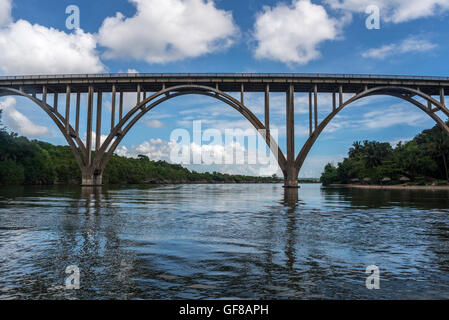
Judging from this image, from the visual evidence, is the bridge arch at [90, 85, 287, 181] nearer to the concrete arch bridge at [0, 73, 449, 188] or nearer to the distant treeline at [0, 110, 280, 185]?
the concrete arch bridge at [0, 73, 449, 188]

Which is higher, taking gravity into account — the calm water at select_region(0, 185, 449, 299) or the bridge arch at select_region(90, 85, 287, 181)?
the bridge arch at select_region(90, 85, 287, 181)

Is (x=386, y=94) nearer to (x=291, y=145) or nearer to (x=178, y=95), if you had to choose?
(x=291, y=145)

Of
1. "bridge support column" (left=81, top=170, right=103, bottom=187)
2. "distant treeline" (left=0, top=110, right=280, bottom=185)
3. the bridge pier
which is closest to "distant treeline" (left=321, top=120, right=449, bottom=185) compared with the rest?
the bridge pier

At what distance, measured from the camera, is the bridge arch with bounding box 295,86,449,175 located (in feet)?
150

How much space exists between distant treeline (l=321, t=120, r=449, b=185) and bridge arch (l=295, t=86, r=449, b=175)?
19.8 meters

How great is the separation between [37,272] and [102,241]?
8.47 feet

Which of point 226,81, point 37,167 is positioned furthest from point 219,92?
point 37,167

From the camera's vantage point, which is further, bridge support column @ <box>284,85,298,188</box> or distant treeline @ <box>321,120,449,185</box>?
distant treeline @ <box>321,120,449,185</box>

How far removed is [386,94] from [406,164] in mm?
28636

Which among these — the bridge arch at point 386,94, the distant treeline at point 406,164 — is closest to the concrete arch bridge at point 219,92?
the bridge arch at point 386,94

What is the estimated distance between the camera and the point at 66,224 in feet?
33.7

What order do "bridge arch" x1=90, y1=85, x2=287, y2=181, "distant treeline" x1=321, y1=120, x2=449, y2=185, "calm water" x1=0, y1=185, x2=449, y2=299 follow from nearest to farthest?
1. "calm water" x1=0, y1=185, x2=449, y2=299
2. "bridge arch" x1=90, y1=85, x2=287, y2=181
3. "distant treeline" x1=321, y1=120, x2=449, y2=185
